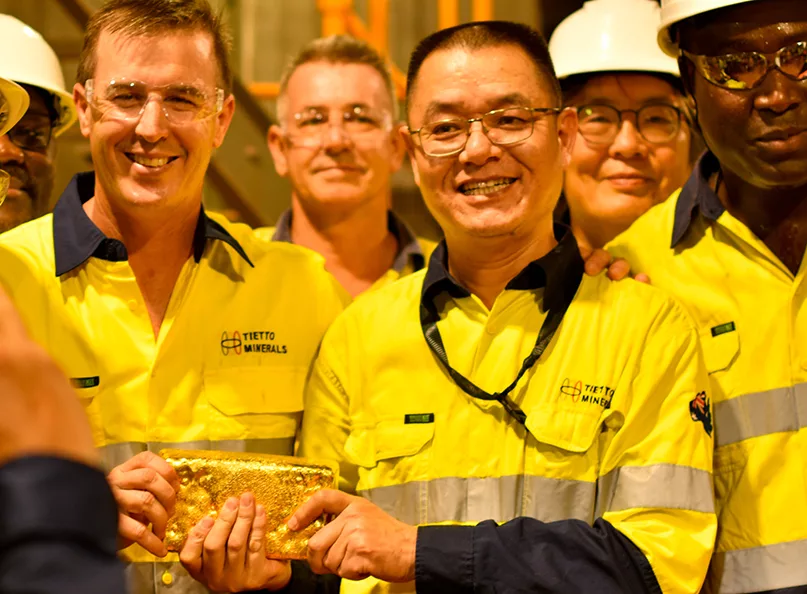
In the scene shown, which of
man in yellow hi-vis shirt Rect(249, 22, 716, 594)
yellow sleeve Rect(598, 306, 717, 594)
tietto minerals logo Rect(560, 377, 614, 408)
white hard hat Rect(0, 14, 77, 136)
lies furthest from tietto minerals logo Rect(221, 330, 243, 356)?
white hard hat Rect(0, 14, 77, 136)

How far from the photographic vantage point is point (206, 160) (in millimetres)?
2852

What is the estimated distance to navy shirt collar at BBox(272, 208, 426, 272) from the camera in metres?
4.05

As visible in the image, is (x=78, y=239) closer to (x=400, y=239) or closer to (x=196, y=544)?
(x=196, y=544)

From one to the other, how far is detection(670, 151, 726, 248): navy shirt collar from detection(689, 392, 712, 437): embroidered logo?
0.50 meters

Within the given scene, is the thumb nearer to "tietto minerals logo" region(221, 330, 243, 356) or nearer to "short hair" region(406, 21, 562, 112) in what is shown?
"tietto minerals logo" region(221, 330, 243, 356)

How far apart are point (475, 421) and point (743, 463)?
0.60 m

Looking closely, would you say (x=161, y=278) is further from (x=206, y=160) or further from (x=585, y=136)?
(x=585, y=136)

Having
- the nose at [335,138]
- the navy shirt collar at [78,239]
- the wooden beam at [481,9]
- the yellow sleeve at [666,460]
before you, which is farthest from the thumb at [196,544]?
the wooden beam at [481,9]

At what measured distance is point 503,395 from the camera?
8.08 feet

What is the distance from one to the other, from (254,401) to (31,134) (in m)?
1.28

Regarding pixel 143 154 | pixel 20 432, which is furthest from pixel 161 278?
pixel 20 432

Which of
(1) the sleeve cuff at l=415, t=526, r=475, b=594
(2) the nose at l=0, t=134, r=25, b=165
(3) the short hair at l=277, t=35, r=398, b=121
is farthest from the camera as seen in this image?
(3) the short hair at l=277, t=35, r=398, b=121

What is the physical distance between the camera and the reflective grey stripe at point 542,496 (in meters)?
2.32

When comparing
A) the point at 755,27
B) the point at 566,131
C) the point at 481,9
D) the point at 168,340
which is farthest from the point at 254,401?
the point at 481,9
